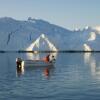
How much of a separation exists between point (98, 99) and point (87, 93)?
241 centimetres

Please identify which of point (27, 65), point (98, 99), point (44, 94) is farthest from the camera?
point (27, 65)

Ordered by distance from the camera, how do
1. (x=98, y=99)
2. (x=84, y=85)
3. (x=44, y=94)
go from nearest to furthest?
(x=98, y=99) < (x=44, y=94) < (x=84, y=85)

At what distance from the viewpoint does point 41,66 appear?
61125mm

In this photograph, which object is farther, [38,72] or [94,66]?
[94,66]

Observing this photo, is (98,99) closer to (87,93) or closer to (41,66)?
(87,93)

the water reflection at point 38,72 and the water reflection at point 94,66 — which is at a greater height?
the water reflection at point 94,66

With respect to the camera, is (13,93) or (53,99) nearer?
(53,99)

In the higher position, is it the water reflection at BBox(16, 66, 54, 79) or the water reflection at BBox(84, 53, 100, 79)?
the water reflection at BBox(84, 53, 100, 79)

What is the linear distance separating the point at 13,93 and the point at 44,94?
2.26 meters

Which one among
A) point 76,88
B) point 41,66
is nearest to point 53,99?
point 76,88

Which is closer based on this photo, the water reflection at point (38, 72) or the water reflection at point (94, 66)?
the water reflection at point (38, 72)

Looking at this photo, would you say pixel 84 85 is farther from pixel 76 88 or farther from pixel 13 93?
pixel 13 93

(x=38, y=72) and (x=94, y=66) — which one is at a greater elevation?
(x=94, y=66)

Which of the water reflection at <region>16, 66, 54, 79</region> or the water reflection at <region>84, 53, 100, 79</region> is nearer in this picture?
the water reflection at <region>16, 66, 54, 79</region>
